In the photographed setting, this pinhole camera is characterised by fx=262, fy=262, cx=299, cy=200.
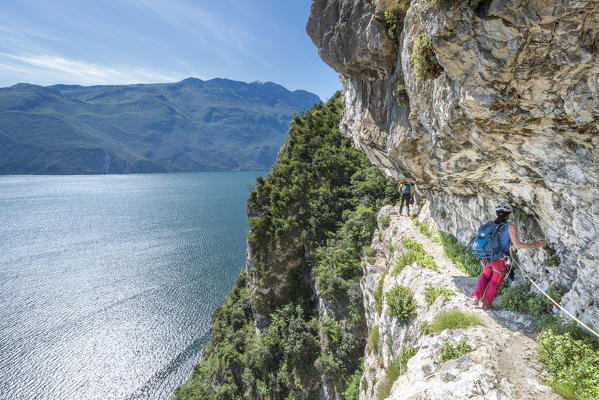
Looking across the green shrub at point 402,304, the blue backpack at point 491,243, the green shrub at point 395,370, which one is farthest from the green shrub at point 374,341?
the blue backpack at point 491,243

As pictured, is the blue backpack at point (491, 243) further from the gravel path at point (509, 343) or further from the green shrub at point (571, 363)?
the green shrub at point (571, 363)

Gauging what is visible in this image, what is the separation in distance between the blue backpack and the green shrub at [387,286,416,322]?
310 cm

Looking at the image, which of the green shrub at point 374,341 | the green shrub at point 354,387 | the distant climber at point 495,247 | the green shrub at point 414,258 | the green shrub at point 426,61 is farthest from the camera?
the green shrub at point 354,387

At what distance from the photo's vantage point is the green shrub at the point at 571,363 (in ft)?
14.5

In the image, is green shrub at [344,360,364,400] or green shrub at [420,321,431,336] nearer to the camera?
green shrub at [420,321,431,336]

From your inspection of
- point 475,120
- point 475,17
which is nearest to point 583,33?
point 475,17

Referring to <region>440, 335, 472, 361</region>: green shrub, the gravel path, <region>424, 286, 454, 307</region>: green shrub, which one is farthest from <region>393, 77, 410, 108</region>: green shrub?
<region>440, 335, 472, 361</region>: green shrub

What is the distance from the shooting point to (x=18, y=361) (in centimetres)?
3672

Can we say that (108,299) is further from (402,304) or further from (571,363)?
(571,363)

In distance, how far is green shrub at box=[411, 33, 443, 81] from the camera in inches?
273

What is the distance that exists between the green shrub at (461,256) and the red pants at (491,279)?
79.3 inches

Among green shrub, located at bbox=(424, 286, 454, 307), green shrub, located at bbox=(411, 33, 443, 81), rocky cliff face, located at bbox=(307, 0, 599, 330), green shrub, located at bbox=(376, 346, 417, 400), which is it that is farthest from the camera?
green shrub, located at bbox=(424, 286, 454, 307)

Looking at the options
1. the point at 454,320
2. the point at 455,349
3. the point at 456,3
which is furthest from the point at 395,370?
the point at 456,3

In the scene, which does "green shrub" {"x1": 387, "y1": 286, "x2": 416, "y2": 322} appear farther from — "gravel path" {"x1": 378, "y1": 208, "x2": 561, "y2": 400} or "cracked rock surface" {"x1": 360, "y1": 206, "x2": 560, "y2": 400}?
"gravel path" {"x1": 378, "y1": 208, "x2": 561, "y2": 400}
